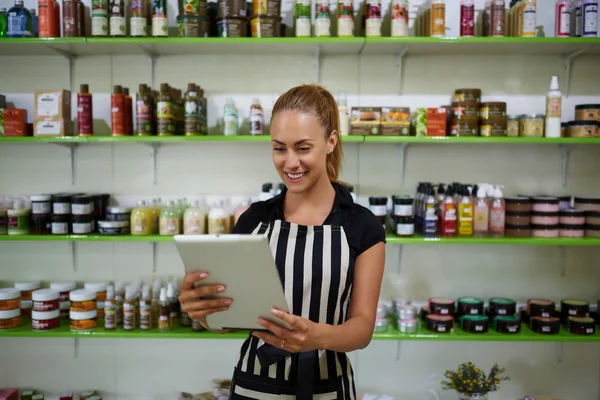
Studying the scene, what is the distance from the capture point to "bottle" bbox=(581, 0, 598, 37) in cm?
242

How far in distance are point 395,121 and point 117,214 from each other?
1364 millimetres

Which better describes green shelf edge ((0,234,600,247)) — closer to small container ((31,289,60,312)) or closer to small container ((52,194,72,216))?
small container ((52,194,72,216))

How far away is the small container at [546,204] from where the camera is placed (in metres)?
2.52

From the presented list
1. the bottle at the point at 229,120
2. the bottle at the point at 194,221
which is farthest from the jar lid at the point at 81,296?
the bottle at the point at 229,120

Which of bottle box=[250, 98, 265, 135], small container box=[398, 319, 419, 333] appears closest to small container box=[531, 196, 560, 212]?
small container box=[398, 319, 419, 333]

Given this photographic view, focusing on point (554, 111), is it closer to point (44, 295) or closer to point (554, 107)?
point (554, 107)

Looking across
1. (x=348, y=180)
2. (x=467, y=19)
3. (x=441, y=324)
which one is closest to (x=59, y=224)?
(x=348, y=180)

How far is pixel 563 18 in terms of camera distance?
245 centimetres

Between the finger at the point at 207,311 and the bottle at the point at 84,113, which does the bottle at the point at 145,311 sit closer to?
the bottle at the point at 84,113

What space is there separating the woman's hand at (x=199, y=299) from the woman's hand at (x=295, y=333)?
9 cm

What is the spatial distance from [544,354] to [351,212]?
1973 mm

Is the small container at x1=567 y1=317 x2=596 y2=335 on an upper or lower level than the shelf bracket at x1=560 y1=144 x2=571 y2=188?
lower

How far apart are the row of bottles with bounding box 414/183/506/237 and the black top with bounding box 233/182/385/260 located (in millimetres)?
1132

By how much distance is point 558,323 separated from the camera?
254 centimetres
